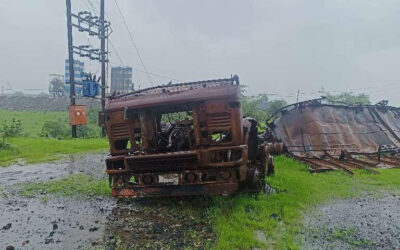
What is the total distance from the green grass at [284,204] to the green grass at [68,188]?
2.43m

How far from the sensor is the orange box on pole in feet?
56.6

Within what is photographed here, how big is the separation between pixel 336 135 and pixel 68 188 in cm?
766

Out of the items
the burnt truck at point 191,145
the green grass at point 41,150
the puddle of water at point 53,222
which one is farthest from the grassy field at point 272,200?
the green grass at point 41,150

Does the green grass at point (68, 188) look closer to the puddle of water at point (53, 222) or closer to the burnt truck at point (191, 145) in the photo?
the puddle of water at point (53, 222)

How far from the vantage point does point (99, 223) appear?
4602 mm

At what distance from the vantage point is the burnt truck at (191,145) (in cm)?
505

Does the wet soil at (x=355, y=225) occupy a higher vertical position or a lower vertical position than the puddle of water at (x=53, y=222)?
lower

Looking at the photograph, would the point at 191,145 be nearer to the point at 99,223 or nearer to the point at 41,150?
the point at 99,223

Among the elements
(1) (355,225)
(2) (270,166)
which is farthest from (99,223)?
(2) (270,166)

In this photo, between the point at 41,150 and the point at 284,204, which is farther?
the point at 41,150

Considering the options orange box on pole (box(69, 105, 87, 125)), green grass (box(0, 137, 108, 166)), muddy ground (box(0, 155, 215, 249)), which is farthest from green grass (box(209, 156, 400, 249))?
orange box on pole (box(69, 105, 87, 125))

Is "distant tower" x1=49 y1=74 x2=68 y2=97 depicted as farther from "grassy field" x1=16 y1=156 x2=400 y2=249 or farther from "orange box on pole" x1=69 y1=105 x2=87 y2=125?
"grassy field" x1=16 y1=156 x2=400 y2=249

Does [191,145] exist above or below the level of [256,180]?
above

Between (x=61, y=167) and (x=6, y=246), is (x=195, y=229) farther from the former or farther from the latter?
(x=61, y=167)
